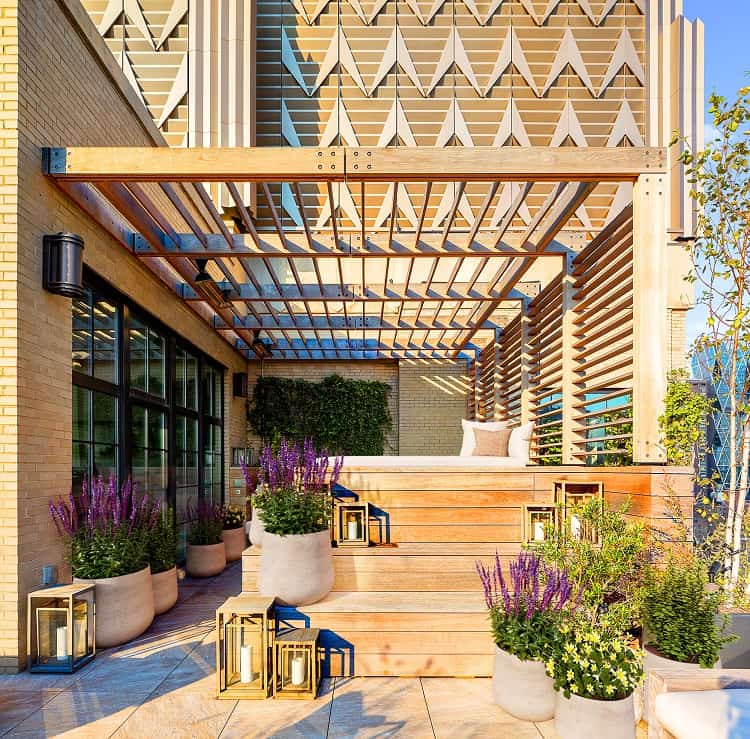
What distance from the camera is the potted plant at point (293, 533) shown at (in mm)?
4336

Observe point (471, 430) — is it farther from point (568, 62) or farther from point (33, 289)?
point (568, 62)

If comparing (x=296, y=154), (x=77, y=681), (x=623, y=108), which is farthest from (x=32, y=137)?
(x=623, y=108)

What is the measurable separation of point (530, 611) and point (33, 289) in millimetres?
3736

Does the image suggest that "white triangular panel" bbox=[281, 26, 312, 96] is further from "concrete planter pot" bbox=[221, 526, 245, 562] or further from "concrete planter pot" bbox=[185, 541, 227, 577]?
"concrete planter pot" bbox=[185, 541, 227, 577]

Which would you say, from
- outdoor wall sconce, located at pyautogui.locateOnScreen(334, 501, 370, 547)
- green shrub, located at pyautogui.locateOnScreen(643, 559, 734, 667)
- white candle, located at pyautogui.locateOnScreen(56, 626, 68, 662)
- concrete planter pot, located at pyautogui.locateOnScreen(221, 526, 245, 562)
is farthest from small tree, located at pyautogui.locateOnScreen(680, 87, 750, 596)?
concrete planter pot, located at pyautogui.locateOnScreen(221, 526, 245, 562)

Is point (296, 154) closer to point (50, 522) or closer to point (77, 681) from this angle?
point (50, 522)

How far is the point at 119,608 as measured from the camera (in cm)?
493

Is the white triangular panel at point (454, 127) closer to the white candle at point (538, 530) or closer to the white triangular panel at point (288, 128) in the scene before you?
the white triangular panel at point (288, 128)

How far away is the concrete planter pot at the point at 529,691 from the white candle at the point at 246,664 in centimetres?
148

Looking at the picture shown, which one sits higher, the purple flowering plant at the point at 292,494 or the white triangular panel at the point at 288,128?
the white triangular panel at the point at 288,128

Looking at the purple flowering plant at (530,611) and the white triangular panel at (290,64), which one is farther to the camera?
the white triangular panel at (290,64)

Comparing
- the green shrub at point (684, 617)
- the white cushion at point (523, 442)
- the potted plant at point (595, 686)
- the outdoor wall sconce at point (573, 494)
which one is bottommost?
the potted plant at point (595, 686)

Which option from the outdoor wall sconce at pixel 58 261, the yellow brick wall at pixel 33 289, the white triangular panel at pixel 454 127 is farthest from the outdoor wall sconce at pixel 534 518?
the white triangular panel at pixel 454 127

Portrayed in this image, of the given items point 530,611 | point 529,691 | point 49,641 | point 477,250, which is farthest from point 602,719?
point 477,250
